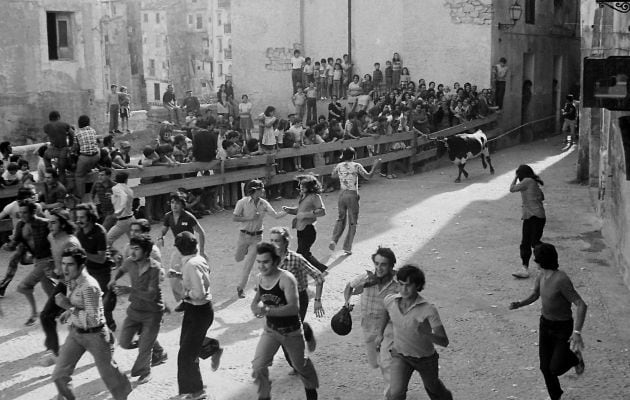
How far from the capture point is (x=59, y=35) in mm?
30969

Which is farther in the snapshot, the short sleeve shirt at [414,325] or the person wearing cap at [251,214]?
the person wearing cap at [251,214]

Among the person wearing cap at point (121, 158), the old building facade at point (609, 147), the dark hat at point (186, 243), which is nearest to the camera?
the dark hat at point (186, 243)

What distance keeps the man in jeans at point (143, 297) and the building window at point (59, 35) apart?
950 inches

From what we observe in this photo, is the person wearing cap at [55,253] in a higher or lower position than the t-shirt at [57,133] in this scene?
lower

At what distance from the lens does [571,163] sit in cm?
2372

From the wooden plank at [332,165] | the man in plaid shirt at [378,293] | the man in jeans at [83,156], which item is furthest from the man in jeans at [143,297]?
the wooden plank at [332,165]

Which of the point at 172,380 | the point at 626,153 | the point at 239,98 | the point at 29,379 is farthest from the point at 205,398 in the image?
the point at 239,98

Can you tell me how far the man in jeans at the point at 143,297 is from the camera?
8.22m

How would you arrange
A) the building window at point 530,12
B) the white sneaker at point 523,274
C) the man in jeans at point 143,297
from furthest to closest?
the building window at point 530,12 → the white sneaker at point 523,274 → the man in jeans at point 143,297

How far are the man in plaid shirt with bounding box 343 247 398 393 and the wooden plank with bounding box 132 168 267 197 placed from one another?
29.6 feet

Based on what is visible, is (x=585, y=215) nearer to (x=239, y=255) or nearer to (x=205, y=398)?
(x=239, y=255)

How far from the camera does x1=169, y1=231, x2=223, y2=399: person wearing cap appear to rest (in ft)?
26.0

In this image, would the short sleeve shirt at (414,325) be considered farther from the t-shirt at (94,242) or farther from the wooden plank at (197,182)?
the wooden plank at (197,182)

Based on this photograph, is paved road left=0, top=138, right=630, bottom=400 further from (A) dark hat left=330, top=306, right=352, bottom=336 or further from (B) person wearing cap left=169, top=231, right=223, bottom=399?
(A) dark hat left=330, top=306, right=352, bottom=336
